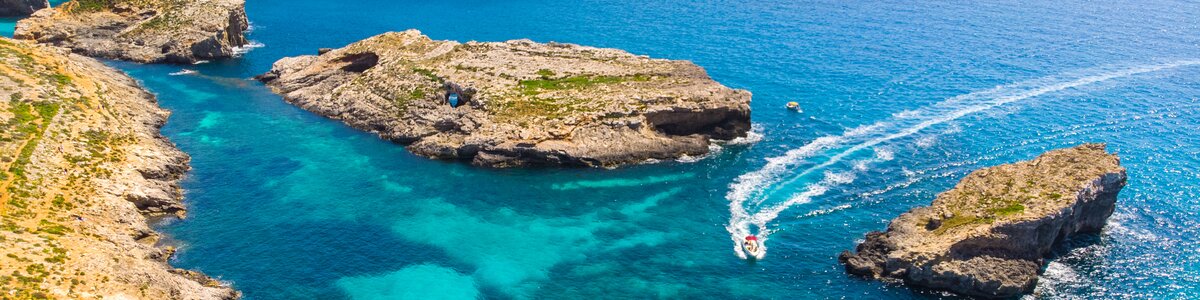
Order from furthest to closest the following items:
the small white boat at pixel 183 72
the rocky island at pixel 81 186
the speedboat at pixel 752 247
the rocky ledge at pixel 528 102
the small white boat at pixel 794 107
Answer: the small white boat at pixel 183 72, the small white boat at pixel 794 107, the rocky ledge at pixel 528 102, the speedboat at pixel 752 247, the rocky island at pixel 81 186

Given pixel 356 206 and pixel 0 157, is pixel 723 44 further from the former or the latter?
pixel 0 157

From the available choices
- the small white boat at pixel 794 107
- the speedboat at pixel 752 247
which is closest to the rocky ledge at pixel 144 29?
the small white boat at pixel 794 107

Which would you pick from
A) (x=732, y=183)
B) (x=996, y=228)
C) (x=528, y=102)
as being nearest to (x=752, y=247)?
(x=732, y=183)

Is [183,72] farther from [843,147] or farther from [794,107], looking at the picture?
[843,147]

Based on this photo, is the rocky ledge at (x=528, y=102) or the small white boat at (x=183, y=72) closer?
the rocky ledge at (x=528, y=102)

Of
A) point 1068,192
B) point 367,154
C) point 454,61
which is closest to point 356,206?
point 367,154

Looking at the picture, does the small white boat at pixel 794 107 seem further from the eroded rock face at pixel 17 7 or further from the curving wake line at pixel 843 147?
the eroded rock face at pixel 17 7

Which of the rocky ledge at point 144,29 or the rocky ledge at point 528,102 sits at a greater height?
the rocky ledge at point 144,29
